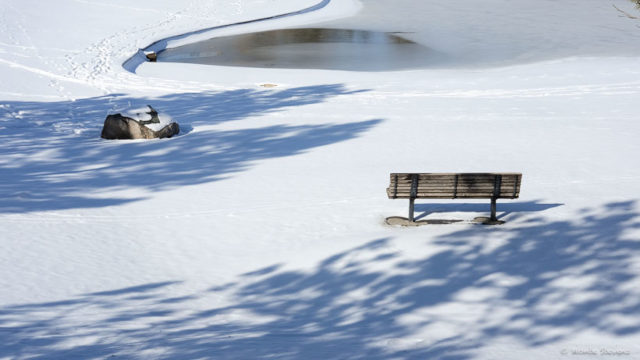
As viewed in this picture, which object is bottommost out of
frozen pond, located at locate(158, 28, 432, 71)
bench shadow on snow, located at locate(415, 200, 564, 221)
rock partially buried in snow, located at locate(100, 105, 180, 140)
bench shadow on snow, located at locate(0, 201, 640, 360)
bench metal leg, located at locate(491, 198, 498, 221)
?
bench shadow on snow, located at locate(0, 201, 640, 360)

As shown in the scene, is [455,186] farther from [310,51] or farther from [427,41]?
[427,41]

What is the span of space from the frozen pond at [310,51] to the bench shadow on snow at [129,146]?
5.39 m

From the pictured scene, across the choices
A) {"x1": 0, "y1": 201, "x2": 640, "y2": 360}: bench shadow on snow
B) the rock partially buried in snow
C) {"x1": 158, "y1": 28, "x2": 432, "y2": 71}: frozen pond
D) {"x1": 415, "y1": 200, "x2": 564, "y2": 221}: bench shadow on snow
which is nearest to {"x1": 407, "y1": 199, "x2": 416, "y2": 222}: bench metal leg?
{"x1": 415, "y1": 200, "x2": 564, "y2": 221}: bench shadow on snow

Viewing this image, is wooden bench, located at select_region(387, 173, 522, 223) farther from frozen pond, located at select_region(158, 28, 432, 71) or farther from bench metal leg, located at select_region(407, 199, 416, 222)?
frozen pond, located at select_region(158, 28, 432, 71)

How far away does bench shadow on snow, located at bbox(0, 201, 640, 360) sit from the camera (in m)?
7.42

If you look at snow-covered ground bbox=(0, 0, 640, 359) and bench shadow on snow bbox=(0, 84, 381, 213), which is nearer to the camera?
snow-covered ground bbox=(0, 0, 640, 359)

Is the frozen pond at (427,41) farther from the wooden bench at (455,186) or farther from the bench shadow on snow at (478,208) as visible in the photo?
the wooden bench at (455,186)

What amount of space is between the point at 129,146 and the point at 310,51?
1374cm

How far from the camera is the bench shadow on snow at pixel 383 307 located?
24.3 ft

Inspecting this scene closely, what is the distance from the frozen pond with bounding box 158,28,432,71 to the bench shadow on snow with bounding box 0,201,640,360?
1586 cm

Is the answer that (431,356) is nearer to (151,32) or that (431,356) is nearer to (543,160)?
(543,160)

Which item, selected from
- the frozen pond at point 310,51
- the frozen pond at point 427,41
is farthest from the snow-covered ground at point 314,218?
the frozen pond at point 427,41

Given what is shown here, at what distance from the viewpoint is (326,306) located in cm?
863

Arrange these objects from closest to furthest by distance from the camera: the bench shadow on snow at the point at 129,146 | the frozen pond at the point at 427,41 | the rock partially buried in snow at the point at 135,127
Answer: the bench shadow on snow at the point at 129,146 → the rock partially buried in snow at the point at 135,127 → the frozen pond at the point at 427,41
